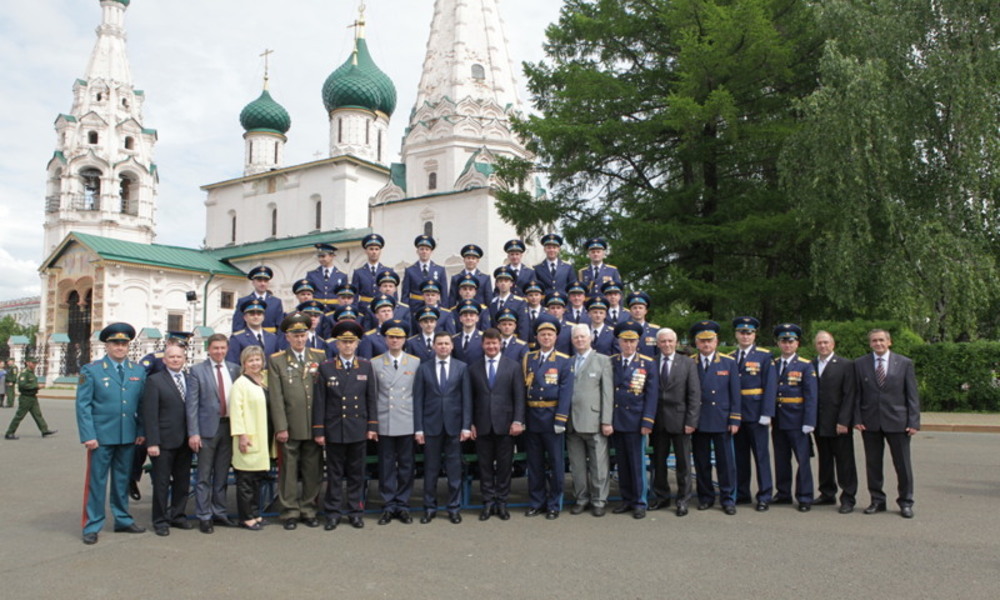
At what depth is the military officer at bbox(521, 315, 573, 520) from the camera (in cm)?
684

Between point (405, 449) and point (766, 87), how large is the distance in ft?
52.4

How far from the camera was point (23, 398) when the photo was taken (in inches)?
554

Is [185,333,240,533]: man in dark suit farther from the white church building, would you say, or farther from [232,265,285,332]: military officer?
the white church building

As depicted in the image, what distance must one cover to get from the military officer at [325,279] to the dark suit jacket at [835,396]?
5.90m

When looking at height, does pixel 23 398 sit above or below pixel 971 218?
below

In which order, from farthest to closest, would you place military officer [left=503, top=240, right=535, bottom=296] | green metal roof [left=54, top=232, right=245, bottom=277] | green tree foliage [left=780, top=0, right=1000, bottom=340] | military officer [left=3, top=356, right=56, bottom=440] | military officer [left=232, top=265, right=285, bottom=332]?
green metal roof [left=54, top=232, right=245, bottom=277] → green tree foliage [left=780, top=0, right=1000, bottom=340] → military officer [left=3, top=356, right=56, bottom=440] → military officer [left=503, top=240, right=535, bottom=296] → military officer [left=232, top=265, right=285, bottom=332]

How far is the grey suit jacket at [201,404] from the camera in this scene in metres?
6.42

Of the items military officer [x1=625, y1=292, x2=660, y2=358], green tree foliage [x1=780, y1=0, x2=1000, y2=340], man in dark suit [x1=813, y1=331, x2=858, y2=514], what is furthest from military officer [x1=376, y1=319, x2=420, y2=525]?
green tree foliage [x1=780, y1=0, x2=1000, y2=340]

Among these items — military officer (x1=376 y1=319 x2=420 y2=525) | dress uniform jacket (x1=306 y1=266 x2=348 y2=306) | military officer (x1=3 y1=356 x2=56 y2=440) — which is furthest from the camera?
military officer (x1=3 y1=356 x2=56 y2=440)

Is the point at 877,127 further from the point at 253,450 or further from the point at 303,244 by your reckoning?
the point at 303,244

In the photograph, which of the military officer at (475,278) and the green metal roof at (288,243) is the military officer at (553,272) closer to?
the military officer at (475,278)

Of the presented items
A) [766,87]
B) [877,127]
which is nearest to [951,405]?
[877,127]

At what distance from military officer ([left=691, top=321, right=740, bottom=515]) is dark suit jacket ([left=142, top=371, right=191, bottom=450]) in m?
4.94

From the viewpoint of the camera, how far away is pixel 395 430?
6.77 metres
